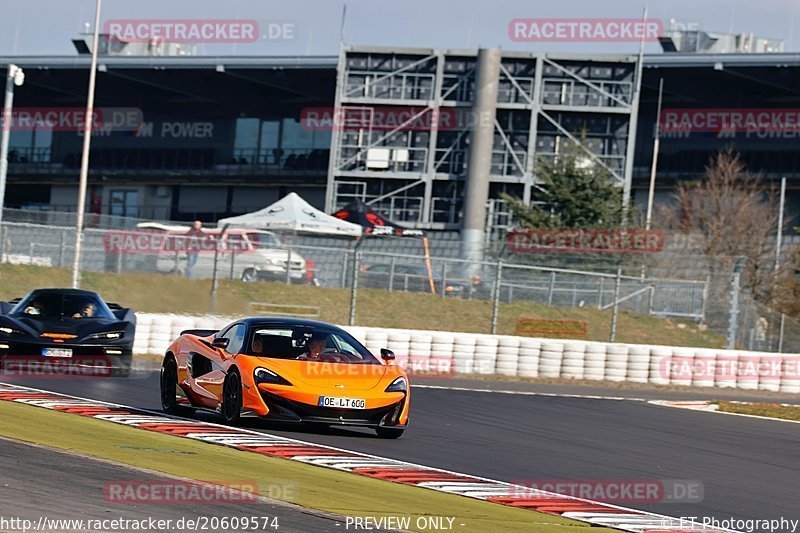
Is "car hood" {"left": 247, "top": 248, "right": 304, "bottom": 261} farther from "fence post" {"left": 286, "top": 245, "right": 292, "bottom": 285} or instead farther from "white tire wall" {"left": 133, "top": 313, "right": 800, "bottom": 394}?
Result: "white tire wall" {"left": 133, "top": 313, "right": 800, "bottom": 394}

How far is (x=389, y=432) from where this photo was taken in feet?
41.9

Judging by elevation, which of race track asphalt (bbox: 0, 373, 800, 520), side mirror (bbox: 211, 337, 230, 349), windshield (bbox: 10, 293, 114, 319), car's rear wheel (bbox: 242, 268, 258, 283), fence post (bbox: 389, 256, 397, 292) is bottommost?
race track asphalt (bbox: 0, 373, 800, 520)

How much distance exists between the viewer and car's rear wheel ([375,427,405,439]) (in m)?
12.7

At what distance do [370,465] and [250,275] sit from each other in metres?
18.0

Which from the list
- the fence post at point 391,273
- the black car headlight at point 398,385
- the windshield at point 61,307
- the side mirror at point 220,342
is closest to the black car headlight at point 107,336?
the windshield at point 61,307

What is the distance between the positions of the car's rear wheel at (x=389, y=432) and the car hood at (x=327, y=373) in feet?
1.70

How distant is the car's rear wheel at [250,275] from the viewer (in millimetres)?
28047

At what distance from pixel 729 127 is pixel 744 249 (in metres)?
11.6

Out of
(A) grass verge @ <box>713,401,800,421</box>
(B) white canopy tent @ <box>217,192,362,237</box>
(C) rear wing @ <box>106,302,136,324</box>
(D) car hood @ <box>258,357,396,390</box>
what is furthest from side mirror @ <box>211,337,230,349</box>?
(B) white canopy tent @ <box>217,192,362,237</box>

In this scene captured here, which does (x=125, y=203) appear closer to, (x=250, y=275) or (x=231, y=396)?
(x=250, y=275)

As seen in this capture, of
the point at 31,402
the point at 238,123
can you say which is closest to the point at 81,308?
the point at 31,402
